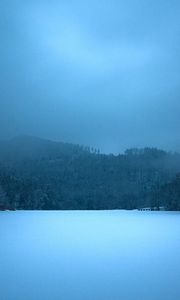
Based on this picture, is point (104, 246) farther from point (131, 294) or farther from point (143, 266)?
point (131, 294)

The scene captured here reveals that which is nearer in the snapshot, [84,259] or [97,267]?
[97,267]

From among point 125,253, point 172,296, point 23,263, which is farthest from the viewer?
point 125,253

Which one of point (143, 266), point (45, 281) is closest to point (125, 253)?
point (143, 266)

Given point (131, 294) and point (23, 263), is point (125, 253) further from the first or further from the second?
point (131, 294)

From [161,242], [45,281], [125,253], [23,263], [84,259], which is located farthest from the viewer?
[161,242]

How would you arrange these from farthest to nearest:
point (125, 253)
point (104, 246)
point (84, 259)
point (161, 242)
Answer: point (161, 242) < point (104, 246) < point (125, 253) < point (84, 259)

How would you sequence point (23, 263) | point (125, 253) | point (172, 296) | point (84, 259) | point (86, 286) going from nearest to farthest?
point (172, 296)
point (86, 286)
point (23, 263)
point (84, 259)
point (125, 253)

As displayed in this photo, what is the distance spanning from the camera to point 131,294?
24.3 metres

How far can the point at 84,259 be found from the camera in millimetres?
39594

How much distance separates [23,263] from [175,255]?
14912 mm

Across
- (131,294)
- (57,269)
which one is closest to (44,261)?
(57,269)

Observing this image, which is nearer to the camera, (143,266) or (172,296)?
(172,296)

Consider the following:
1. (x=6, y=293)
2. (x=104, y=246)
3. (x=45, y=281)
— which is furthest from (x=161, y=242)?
(x=6, y=293)

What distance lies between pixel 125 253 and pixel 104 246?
7.09 meters
